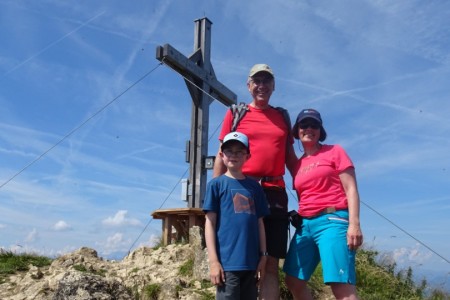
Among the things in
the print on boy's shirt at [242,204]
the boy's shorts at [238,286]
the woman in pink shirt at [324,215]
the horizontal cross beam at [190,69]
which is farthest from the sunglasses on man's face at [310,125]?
the horizontal cross beam at [190,69]

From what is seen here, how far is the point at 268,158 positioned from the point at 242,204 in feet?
2.00

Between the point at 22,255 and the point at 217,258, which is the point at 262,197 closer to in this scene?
the point at 217,258

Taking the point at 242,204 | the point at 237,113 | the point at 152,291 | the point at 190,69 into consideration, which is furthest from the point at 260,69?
the point at 190,69

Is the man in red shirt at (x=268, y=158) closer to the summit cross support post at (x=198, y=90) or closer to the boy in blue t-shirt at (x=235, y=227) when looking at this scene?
the boy in blue t-shirt at (x=235, y=227)

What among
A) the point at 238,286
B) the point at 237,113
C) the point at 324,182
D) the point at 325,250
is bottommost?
the point at 238,286

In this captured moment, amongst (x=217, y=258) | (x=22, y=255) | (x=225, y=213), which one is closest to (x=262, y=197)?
(x=225, y=213)

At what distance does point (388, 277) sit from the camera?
774 cm

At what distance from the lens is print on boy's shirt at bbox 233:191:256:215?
153 inches

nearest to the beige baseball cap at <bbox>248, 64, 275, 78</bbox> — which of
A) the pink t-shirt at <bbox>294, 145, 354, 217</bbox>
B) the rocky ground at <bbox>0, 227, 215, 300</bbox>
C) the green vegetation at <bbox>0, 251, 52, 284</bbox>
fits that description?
the pink t-shirt at <bbox>294, 145, 354, 217</bbox>

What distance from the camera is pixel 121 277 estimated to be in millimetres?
6691

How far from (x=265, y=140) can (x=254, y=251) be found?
1.02m

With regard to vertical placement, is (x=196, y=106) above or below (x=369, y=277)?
above

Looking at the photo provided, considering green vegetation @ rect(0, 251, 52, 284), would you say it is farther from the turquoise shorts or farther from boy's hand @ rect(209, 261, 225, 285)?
the turquoise shorts

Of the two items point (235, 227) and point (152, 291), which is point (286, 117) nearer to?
point (235, 227)
